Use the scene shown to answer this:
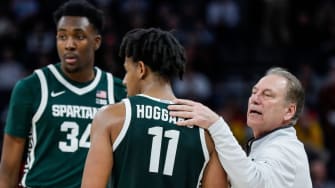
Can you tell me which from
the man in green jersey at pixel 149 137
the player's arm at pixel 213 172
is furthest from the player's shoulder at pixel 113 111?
the player's arm at pixel 213 172

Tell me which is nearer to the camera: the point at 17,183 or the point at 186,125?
the point at 186,125

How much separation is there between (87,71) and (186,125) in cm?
145

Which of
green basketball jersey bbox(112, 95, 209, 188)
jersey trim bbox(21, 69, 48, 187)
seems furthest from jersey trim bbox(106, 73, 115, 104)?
green basketball jersey bbox(112, 95, 209, 188)

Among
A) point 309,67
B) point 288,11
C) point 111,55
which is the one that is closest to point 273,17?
point 288,11

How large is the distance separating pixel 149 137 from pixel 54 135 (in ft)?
4.17

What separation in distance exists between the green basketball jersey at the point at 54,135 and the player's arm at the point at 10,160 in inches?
2.4

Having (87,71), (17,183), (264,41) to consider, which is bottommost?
(17,183)

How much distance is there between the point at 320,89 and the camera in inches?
452

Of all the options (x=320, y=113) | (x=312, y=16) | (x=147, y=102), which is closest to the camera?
(x=147, y=102)

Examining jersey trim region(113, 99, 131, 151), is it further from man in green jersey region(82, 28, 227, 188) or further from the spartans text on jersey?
the spartans text on jersey

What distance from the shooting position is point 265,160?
4.09 metres

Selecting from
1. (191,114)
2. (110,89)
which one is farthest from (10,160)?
(191,114)

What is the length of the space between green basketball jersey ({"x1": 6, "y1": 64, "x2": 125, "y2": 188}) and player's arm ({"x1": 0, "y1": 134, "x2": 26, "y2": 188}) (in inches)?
2.4

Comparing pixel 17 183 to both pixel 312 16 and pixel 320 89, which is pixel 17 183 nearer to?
pixel 320 89
